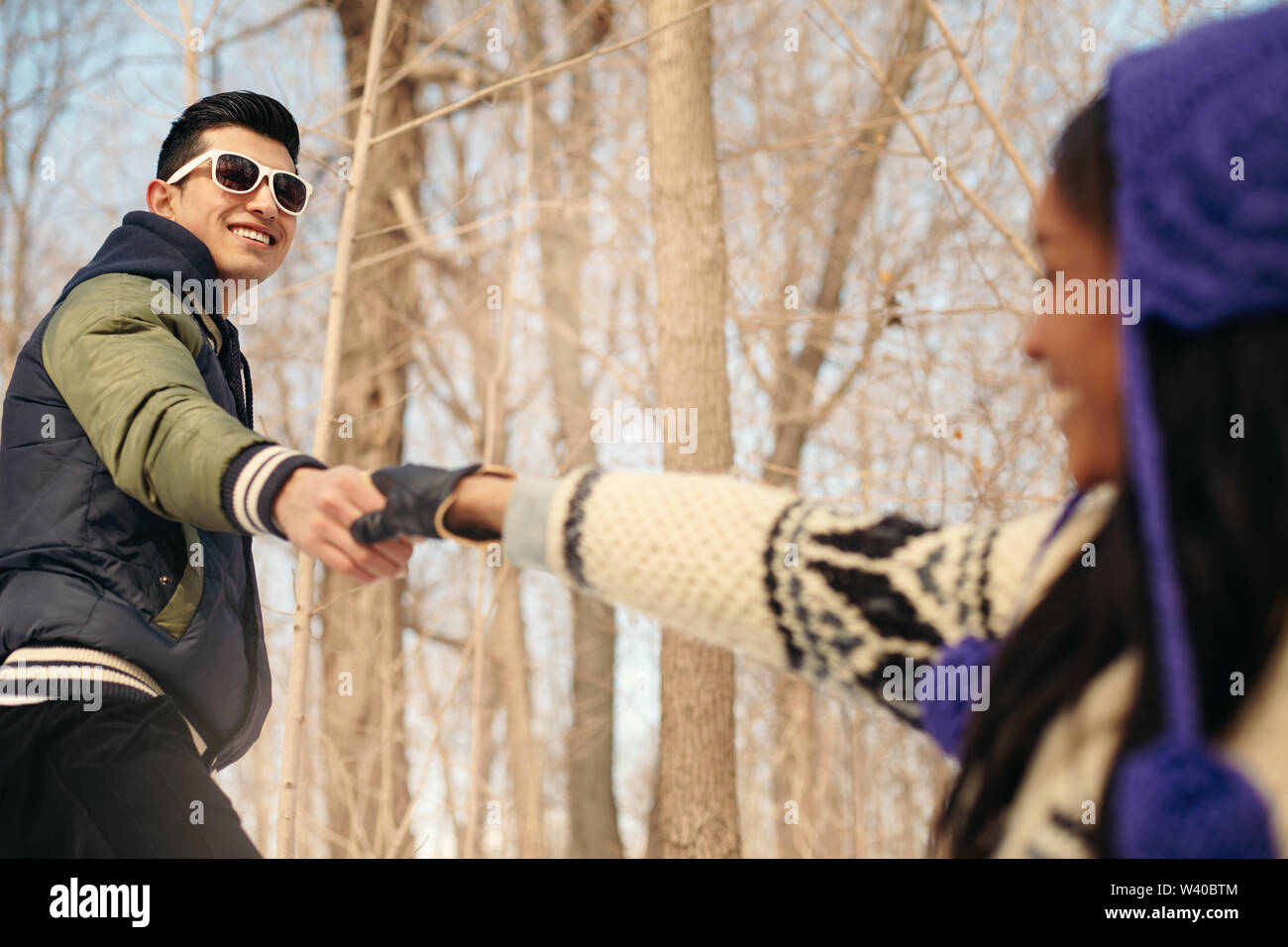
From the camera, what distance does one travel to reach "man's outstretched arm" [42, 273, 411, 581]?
1763mm

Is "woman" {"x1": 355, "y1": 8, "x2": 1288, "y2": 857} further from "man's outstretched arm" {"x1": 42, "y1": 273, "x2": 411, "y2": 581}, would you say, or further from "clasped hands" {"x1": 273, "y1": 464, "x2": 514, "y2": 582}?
"man's outstretched arm" {"x1": 42, "y1": 273, "x2": 411, "y2": 581}

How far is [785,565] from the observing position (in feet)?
4.67

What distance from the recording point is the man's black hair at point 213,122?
2654mm

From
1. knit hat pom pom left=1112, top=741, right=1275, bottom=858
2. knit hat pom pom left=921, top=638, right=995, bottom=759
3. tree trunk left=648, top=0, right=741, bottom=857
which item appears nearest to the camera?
knit hat pom pom left=1112, top=741, right=1275, bottom=858

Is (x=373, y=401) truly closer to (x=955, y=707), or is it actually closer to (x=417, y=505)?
(x=417, y=505)

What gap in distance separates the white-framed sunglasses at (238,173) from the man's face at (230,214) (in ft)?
0.03

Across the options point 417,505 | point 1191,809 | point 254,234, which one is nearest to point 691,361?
point 254,234

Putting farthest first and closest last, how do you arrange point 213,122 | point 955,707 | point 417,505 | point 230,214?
point 213,122 < point 230,214 < point 417,505 < point 955,707

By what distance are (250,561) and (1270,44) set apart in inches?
81.6

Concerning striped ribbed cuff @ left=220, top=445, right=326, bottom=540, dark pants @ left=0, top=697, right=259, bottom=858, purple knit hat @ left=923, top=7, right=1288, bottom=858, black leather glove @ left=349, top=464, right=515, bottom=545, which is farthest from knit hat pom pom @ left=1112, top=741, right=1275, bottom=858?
dark pants @ left=0, top=697, right=259, bottom=858

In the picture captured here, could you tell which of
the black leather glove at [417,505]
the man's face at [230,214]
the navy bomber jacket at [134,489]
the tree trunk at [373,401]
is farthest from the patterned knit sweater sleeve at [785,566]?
the tree trunk at [373,401]

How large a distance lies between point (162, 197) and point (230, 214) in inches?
7.9

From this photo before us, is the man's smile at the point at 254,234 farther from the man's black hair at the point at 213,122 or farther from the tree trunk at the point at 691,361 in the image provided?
the tree trunk at the point at 691,361
